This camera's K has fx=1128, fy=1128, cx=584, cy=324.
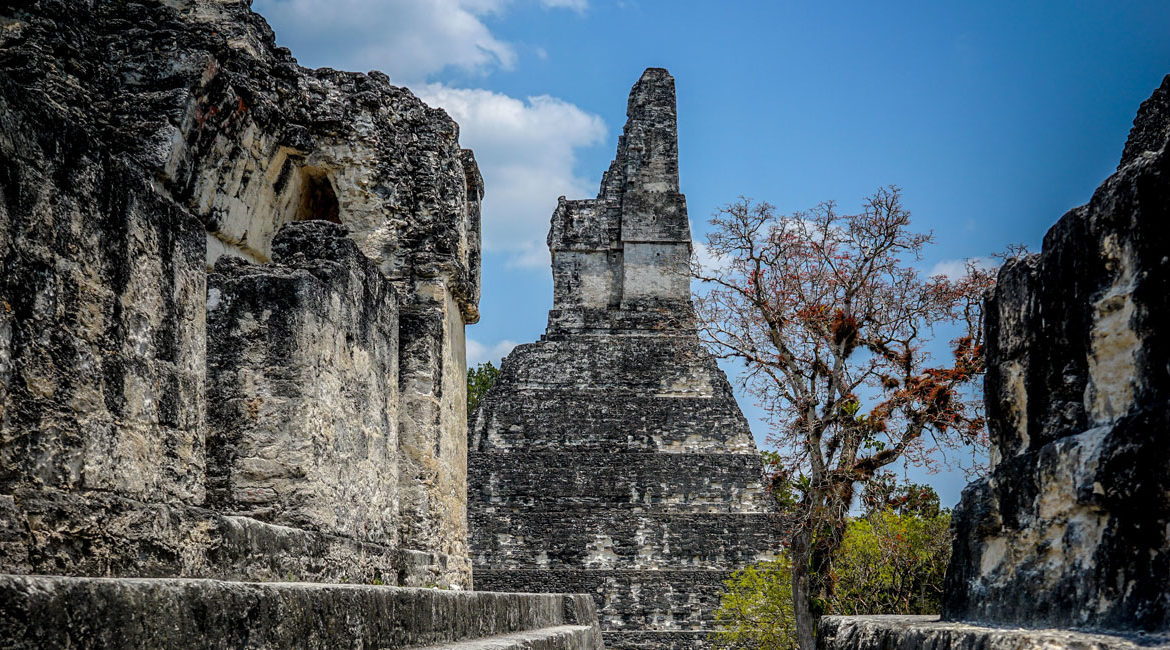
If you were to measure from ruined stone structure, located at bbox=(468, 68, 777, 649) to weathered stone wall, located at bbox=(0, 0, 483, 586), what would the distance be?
10602 millimetres

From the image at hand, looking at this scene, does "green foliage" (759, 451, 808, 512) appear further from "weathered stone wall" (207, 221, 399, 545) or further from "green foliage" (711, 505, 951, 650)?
"weathered stone wall" (207, 221, 399, 545)

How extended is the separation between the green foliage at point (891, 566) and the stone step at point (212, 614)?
6.24m

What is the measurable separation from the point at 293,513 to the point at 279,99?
2806 mm

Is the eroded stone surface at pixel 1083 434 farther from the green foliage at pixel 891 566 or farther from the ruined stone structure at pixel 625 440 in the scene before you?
the ruined stone structure at pixel 625 440

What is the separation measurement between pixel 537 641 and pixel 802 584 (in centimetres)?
543

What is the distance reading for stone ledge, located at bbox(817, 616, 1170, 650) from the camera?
1.51m

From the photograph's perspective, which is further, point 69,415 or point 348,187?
point 348,187

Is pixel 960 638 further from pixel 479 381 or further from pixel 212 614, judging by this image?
pixel 479 381

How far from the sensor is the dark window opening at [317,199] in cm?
667

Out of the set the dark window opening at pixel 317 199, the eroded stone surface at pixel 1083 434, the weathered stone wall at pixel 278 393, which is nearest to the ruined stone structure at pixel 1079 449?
the eroded stone surface at pixel 1083 434

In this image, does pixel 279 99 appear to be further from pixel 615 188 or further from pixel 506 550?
pixel 615 188

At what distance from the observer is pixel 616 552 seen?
1962cm

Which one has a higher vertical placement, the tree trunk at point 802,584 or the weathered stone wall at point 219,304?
the weathered stone wall at point 219,304

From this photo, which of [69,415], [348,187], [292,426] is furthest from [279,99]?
[69,415]
